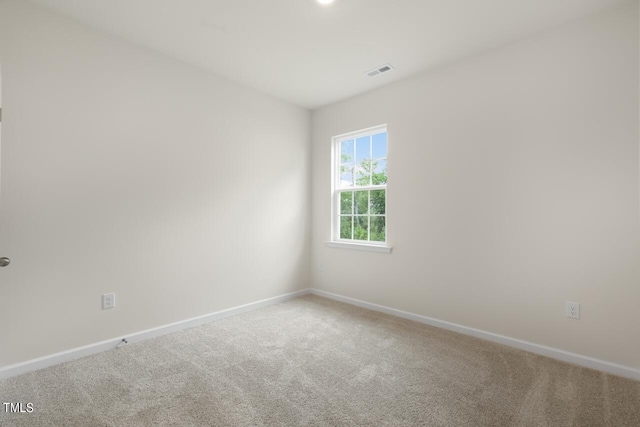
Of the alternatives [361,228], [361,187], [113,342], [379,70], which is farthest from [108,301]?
[379,70]

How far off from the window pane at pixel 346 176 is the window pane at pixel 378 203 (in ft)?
1.24

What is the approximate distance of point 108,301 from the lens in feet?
7.87

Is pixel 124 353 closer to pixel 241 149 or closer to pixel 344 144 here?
pixel 241 149

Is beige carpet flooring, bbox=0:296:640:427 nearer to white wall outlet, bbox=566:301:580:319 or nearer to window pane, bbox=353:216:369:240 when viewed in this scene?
white wall outlet, bbox=566:301:580:319

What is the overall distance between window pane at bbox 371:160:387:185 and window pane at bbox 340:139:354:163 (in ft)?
1.21

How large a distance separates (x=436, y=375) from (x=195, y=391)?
1524mm

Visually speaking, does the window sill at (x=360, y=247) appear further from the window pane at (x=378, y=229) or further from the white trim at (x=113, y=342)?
the white trim at (x=113, y=342)

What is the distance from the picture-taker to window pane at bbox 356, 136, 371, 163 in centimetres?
360

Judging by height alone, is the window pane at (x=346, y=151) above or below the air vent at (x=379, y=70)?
below

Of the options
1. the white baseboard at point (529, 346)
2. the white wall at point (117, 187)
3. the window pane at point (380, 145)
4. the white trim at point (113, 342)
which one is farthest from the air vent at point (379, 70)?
the white trim at point (113, 342)

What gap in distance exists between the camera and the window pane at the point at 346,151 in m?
3.79

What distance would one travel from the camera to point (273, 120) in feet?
11.9

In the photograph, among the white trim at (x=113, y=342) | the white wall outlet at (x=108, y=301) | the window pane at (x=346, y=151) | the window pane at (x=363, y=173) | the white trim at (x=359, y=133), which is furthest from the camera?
the window pane at (x=346, y=151)

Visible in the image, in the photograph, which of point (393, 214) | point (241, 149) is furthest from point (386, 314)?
point (241, 149)
